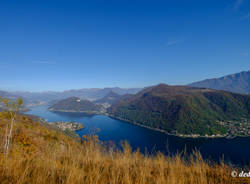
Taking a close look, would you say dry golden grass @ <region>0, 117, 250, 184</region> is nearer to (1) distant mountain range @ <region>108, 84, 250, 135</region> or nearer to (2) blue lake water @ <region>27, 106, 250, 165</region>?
(2) blue lake water @ <region>27, 106, 250, 165</region>

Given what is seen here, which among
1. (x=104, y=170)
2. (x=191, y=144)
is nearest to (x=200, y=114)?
(x=191, y=144)

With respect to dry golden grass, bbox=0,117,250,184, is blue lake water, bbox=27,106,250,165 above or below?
below

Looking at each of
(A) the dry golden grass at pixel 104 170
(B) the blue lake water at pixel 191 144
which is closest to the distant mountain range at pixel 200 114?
(B) the blue lake water at pixel 191 144

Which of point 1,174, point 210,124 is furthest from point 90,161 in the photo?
point 210,124

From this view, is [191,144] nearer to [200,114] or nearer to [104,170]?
[200,114]

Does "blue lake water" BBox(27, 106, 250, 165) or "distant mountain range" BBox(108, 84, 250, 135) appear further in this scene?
"distant mountain range" BBox(108, 84, 250, 135)

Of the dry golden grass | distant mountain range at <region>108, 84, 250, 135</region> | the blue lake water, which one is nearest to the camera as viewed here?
the dry golden grass

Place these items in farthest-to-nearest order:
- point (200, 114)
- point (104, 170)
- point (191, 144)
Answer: point (200, 114), point (191, 144), point (104, 170)

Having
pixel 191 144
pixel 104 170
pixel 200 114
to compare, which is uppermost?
pixel 104 170

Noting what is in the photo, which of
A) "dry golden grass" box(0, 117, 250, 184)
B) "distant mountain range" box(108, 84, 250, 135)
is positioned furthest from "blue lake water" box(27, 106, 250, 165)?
"dry golden grass" box(0, 117, 250, 184)

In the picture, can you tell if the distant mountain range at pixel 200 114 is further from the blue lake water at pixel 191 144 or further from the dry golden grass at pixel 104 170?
the dry golden grass at pixel 104 170

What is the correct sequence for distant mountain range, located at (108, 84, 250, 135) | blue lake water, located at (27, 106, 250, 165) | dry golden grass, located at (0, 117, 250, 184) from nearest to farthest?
dry golden grass, located at (0, 117, 250, 184) < blue lake water, located at (27, 106, 250, 165) < distant mountain range, located at (108, 84, 250, 135)
